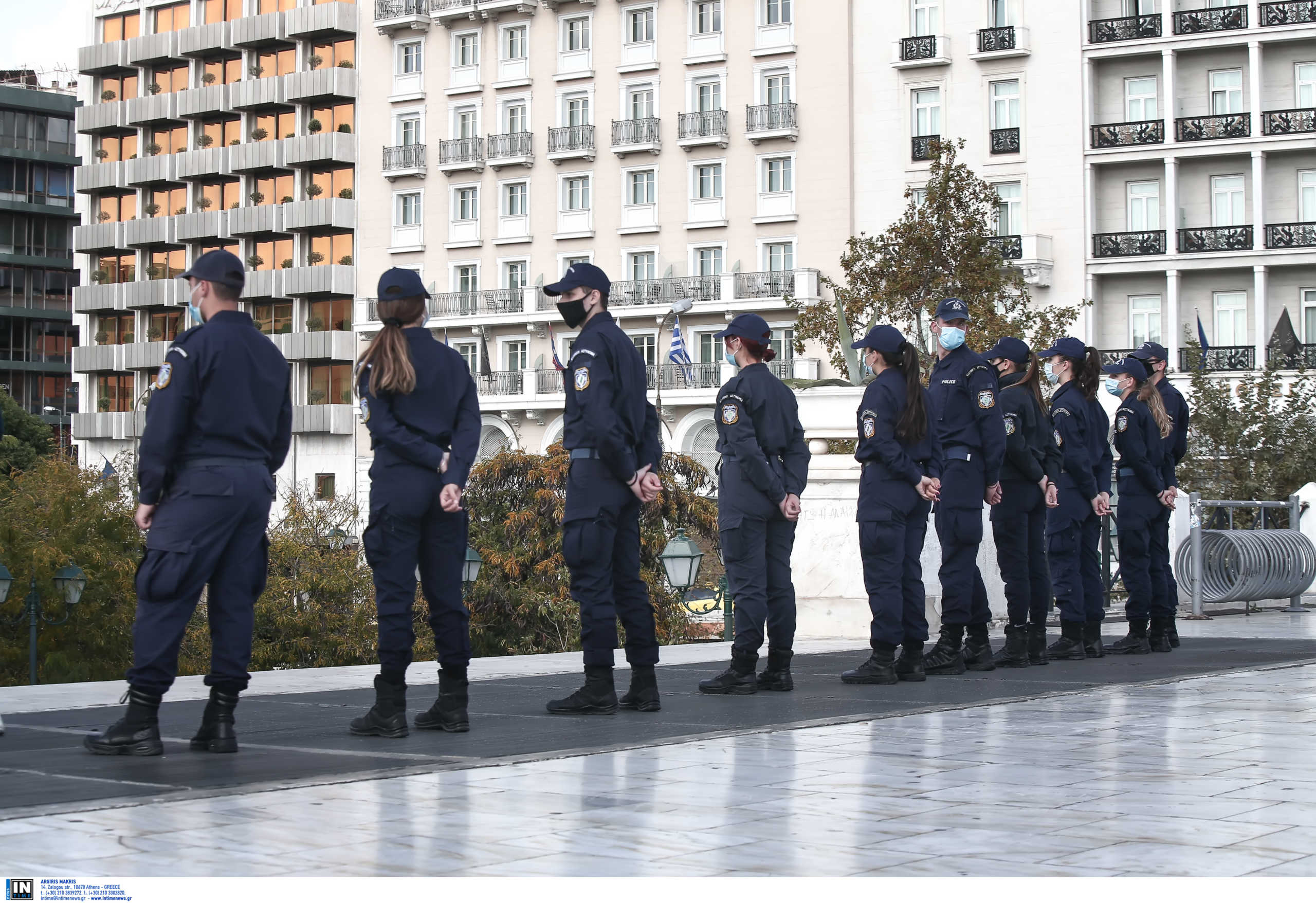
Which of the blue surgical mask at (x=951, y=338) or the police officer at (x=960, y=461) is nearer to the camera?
the police officer at (x=960, y=461)

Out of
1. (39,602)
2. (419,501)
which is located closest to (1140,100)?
(39,602)

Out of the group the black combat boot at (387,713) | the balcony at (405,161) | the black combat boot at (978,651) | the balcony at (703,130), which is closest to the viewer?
the black combat boot at (387,713)

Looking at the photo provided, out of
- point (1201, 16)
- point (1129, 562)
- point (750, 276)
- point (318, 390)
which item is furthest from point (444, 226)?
point (1129, 562)

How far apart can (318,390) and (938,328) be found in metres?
64.0

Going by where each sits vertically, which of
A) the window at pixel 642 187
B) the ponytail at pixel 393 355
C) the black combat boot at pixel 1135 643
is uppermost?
the window at pixel 642 187

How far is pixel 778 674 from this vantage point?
1006 centimetres

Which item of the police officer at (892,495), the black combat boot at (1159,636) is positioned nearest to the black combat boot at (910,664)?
the police officer at (892,495)

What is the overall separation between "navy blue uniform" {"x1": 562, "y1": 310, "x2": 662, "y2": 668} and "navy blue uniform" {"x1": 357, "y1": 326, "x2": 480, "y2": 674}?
692 millimetres

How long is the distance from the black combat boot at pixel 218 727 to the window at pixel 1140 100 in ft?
172

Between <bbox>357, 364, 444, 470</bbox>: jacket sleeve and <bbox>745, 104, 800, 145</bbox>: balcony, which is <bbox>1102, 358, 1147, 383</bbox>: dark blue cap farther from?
<bbox>745, 104, 800, 145</bbox>: balcony

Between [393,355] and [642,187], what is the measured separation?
5806cm

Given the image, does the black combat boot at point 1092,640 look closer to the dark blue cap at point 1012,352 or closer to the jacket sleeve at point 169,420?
the dark blue cap at point 1012,352

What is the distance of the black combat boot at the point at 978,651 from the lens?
11398 millimetres

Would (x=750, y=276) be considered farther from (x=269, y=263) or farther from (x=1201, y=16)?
(x=269, y=263)
